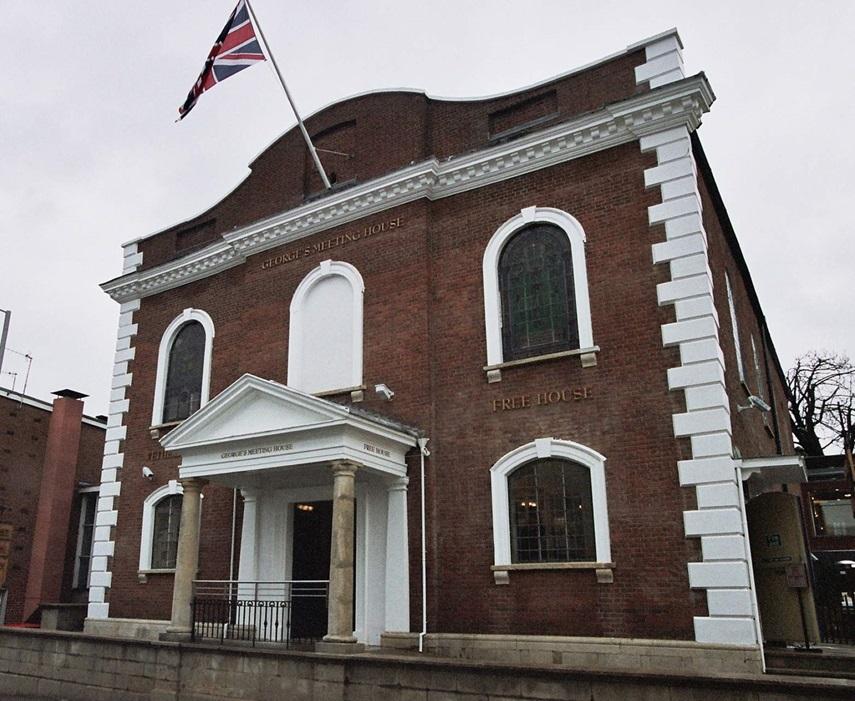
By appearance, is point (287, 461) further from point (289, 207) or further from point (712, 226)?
point (712, 226)

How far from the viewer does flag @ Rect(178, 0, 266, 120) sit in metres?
16.3

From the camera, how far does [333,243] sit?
52.7 feet

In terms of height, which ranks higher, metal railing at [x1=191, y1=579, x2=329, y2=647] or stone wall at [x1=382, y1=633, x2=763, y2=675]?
metal railing at [x1=191, y1=579, x2=329, y2=647]

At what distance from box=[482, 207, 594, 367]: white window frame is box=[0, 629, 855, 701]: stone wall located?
5458 mm

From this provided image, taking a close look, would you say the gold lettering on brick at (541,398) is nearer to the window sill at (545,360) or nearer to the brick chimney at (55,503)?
the window sill at (545,360)

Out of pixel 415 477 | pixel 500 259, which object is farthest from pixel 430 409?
pixel 500 259

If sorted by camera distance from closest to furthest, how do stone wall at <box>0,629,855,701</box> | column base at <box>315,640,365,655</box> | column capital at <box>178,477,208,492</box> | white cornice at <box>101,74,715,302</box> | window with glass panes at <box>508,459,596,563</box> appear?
stone wall at <box>0,629,855,701</box>, column base at <box>315,640,365,655</box>, window with glass panes at <box>508,459,596,563</box>, white cornice at <box>101,74,715,302</box>, column capital at <box>178,477,208,492</box>

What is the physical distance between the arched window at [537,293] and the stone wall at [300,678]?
5.61 meters

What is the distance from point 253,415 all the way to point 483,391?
4.05 metres

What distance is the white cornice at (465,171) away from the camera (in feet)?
41.6

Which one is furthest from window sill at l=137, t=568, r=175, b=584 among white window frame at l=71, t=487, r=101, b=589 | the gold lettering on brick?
the gold lettering on brick

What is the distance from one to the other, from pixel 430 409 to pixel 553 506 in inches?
113

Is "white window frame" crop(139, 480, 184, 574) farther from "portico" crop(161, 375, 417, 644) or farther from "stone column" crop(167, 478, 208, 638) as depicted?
"stone column" crop(167, 478, 208, 638)

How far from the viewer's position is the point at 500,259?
14047 mm
